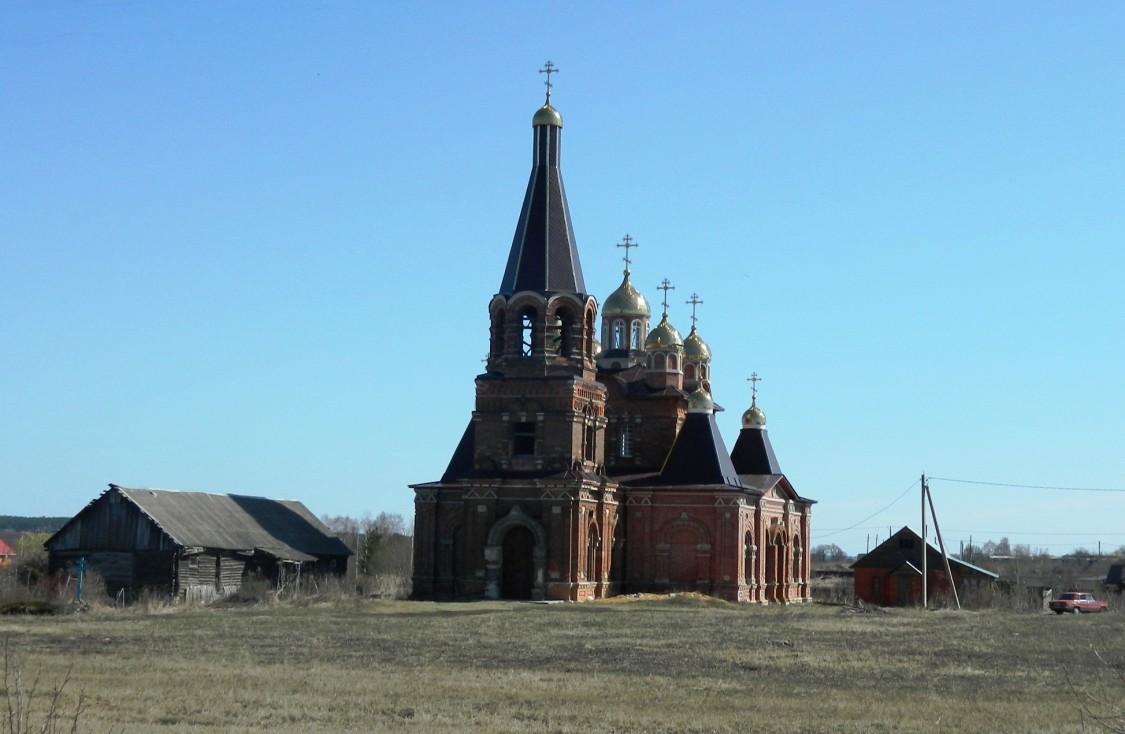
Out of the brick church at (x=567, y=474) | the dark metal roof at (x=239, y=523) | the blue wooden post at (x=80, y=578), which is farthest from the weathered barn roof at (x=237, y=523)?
the brick church at (x=567, y=474)

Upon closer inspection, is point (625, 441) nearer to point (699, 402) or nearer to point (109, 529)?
point (699, 402)

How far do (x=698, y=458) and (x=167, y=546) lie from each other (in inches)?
723

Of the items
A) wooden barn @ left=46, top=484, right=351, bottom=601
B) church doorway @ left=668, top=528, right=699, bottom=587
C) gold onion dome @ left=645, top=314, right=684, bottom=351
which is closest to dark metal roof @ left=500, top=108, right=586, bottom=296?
gold onion dome @ left=645, top=314, right=684, bottom=351

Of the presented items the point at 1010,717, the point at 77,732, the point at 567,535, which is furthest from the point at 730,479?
the point at 77,732

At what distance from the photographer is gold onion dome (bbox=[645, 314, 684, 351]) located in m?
56.9

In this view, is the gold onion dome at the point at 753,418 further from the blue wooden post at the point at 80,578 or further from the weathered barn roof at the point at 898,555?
the blue wooden post at the point at 80,578

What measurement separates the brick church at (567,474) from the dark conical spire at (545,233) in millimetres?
47

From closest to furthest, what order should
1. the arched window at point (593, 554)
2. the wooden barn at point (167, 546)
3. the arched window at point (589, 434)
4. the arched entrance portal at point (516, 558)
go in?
the wooden barn at point (167, 546)
the arched entrance portal at point (516, 558)
the arched window at point (593, 554)
the arched window at point (589, 434)

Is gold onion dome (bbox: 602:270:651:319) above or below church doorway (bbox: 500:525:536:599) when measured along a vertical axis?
above

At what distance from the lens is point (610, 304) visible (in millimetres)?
60750

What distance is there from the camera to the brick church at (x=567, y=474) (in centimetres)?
4984

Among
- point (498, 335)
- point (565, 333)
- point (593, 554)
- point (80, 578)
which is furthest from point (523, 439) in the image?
point (80, 578)

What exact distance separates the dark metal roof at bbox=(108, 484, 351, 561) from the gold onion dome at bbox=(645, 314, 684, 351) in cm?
1397

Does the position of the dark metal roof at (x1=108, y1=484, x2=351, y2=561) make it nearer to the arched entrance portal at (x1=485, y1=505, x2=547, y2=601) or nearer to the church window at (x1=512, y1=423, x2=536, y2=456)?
the arched entrance portal at (x1=485, y1=505, x2=547, y2=601)
